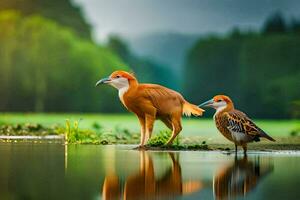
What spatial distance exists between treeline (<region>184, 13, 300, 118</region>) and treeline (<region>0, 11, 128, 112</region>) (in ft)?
3.57

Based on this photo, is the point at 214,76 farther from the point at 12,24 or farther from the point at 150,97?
the point at 150,97

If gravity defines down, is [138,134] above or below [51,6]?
below

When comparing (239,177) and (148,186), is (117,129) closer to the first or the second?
(239,177)

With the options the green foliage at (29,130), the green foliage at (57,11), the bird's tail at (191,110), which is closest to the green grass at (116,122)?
the green foliage at (29,130)

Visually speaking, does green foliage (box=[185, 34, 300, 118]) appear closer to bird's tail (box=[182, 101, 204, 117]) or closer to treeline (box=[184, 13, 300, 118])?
treeline (box=[184, 13, 300, 118])

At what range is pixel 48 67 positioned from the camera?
978 cm

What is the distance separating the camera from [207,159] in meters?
5.49

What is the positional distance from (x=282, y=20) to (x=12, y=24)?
369 cm

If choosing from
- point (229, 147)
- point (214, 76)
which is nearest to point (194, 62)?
point (214, 76)

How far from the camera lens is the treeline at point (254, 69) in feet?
31.4

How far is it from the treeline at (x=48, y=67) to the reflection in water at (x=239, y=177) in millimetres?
4523

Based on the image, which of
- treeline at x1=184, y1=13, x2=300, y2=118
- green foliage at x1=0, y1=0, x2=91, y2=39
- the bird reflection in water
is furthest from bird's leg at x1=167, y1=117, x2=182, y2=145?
green foliage at x1=0, y1=0, x2=91, y2=39

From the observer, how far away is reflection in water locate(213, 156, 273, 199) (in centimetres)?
372

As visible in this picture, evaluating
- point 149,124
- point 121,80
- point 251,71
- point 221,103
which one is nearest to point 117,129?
point 149,124
